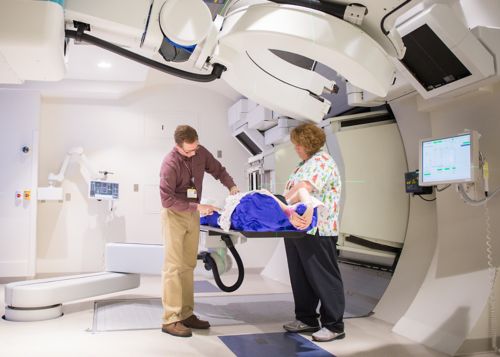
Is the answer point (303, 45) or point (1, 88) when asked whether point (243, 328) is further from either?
point (1, 88)

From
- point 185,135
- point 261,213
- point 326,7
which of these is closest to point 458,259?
point 261,213

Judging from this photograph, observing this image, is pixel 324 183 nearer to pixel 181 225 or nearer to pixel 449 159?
pixel 449 159

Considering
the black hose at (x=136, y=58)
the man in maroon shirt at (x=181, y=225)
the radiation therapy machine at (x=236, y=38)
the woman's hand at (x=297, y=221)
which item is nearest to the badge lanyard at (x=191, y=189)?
the man in maroon shirt at (x=181, y=225)

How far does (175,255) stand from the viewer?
3.00 m

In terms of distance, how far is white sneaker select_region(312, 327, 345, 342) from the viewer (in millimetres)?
2904

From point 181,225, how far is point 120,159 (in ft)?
11.6

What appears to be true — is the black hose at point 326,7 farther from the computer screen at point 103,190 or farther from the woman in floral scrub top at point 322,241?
the computer screen at point 103,190

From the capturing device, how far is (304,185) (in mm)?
2719

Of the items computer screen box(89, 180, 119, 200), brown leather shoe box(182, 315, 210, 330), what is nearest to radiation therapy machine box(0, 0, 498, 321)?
brown leather shoe box(182, 315, 210, 330)

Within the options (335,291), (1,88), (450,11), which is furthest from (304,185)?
(1,88)

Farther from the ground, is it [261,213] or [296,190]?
[296,190]

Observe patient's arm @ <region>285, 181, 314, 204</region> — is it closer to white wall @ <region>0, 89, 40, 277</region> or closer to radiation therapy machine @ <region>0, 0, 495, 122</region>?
radiation therapy machine @ <region>0, 0, 495, 122</region>

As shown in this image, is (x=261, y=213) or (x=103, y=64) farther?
(x=103, y=64)

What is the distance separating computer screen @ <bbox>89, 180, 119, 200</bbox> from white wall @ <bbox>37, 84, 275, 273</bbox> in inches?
Result: 12.9
